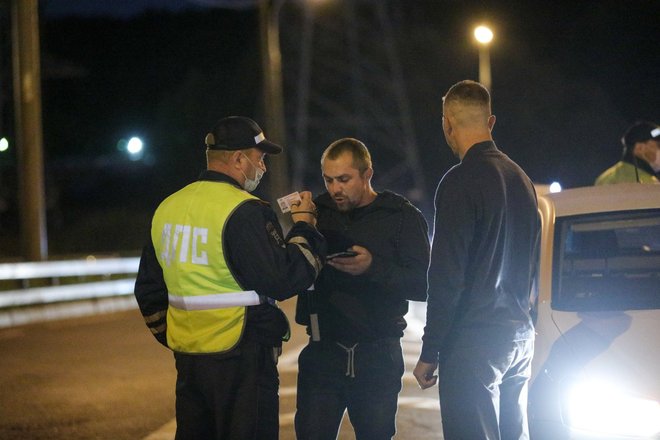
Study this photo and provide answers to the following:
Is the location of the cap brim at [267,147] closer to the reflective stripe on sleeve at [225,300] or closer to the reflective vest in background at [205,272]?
the reflective vest in background at [205,272]

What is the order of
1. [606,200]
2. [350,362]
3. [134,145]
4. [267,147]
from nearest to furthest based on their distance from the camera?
[267,147] → [350,362] → [606,200] → [134,145]

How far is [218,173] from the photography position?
14.7ft

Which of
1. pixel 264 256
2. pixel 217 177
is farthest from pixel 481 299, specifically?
pixel 217 177

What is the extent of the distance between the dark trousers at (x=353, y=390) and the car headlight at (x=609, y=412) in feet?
2.60

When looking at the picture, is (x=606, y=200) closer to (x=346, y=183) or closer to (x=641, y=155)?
(x=346, y=183)

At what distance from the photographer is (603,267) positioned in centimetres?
594

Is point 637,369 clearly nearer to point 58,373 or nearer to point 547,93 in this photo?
point 58,373

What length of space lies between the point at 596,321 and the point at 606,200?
93cm

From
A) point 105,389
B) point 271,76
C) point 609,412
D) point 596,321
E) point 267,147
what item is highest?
point 271,76

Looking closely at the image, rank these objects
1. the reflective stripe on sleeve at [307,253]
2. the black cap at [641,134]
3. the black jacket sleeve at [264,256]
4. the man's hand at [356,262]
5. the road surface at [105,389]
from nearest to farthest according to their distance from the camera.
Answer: the black jacket sleeve at [264,256] → the reflective stripe on sleeve at [307,253] → the man's hand at [356,262] → the road surface at [105,389] → the black cap at [641,134]

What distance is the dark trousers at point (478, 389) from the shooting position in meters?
4.07

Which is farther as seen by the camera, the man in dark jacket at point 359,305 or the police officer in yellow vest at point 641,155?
the police officer in yellow vest at point 641,155

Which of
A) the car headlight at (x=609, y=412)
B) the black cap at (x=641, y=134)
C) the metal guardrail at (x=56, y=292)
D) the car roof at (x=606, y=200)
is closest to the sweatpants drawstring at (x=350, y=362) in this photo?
the car headlight at (x=609, y=412)

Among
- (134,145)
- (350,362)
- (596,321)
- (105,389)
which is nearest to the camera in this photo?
(350,362)
